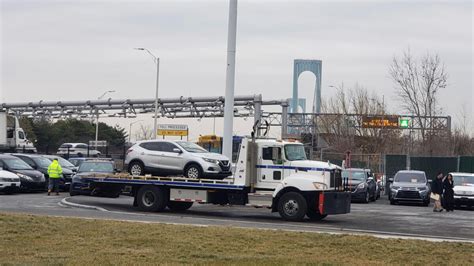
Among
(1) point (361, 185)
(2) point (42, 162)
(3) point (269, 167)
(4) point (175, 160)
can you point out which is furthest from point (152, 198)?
(1) point (361, 185)

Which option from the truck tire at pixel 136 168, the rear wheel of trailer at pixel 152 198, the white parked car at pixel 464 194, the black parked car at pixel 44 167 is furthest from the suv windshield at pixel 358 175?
the rear wheel of trailer at pixel 152 198

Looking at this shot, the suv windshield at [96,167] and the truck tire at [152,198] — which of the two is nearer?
the truck tire at [152,198]

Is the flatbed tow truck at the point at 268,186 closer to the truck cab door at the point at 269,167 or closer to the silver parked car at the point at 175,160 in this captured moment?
the truck cab door at the point at 269,167

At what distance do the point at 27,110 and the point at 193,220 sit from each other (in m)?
54.3

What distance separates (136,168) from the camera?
83.0 ft

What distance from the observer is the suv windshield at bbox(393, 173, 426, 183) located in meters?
35.5

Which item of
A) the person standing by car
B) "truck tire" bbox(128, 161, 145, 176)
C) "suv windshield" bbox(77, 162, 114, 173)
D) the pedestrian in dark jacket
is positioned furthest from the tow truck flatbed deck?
the pedestrian in dark jacket

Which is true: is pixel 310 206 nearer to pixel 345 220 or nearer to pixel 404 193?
pixel 345 220

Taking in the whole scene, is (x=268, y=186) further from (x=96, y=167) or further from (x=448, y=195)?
(x=96, y=167)

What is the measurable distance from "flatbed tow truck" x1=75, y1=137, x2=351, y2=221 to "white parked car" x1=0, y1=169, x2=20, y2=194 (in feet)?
27.2

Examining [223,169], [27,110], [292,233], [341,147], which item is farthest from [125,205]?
[27,110]

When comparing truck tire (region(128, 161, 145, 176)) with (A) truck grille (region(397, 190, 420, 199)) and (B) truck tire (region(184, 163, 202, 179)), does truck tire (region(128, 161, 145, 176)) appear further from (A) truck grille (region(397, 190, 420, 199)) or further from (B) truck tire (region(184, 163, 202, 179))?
(A) truck grille (region(397, 190, 420, 199))

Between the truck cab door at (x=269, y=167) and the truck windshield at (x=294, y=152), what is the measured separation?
0.82ft

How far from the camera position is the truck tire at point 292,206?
72.9 ft
